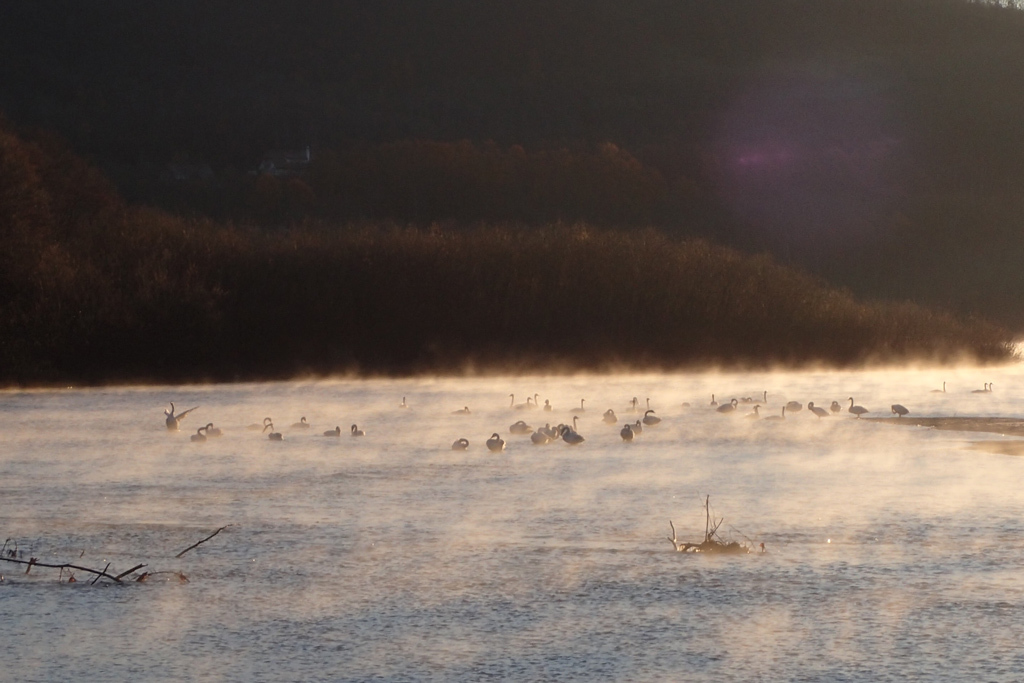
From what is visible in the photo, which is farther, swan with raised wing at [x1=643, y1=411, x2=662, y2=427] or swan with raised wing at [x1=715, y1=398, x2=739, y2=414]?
swan with raised wing at [x1=715, y1=398, x2=739, y2=414]

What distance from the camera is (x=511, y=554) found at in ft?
17.5

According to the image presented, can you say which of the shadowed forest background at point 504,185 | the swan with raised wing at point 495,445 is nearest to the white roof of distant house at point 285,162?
the shadowed forest background at point 504,185

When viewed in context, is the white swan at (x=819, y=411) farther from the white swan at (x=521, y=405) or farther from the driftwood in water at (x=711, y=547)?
the driftwood in water at (x=711, y=547)

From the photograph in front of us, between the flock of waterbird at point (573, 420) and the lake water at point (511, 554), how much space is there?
0.13 meters

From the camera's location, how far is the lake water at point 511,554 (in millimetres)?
4035

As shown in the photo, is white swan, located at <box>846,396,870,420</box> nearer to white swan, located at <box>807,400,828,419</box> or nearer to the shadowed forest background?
white swan, located at <box>807,400,828,419</box>

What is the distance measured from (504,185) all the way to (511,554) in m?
32.4

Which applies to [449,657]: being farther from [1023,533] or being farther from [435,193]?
[435,193]

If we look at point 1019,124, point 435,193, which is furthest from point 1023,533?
point 1019,124

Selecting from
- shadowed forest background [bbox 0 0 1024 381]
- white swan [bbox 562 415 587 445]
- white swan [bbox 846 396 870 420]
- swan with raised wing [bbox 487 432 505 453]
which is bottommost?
swan with raised wing [bbox 487 432 505 453]

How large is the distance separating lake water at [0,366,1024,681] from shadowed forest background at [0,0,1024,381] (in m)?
6.37

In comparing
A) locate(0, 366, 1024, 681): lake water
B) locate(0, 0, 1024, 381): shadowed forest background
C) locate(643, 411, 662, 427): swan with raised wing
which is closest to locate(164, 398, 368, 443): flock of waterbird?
locate(0, 366, 1024, 681): lake water

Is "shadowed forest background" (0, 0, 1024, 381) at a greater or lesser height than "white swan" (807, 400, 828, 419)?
greater

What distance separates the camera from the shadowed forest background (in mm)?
16109
